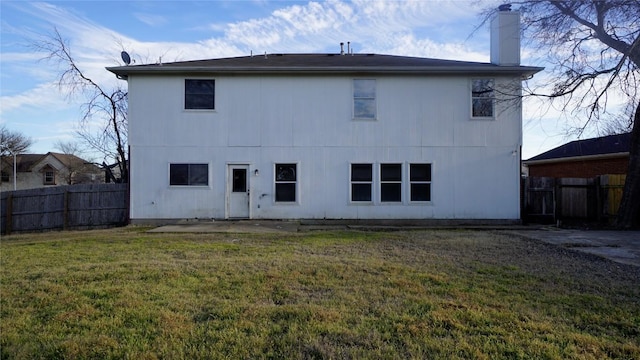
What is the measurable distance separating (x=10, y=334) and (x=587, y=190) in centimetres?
1706

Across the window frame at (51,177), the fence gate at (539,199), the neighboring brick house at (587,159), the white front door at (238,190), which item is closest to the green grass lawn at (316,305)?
the white front door at (238,190)

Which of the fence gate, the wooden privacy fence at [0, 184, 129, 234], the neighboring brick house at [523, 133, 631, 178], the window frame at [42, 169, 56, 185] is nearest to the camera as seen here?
the fence gate

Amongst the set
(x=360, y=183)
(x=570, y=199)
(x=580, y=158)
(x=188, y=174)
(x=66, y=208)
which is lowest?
(x=66, y=208)

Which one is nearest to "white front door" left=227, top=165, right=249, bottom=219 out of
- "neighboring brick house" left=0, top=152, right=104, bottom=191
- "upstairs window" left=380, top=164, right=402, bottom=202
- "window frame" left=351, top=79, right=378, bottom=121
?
"window frame" left=351, top=79, right=378, bottom=121

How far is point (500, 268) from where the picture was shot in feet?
21.6

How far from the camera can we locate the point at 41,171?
48688 mm

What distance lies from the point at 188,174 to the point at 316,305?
1065 cm

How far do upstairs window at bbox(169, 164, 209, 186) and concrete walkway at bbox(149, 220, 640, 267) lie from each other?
1.39m

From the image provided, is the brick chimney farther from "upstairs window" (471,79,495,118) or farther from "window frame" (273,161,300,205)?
"window frame" (273,161,300,205)

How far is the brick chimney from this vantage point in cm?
1438

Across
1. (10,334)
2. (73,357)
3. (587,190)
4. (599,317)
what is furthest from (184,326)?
(587,190)

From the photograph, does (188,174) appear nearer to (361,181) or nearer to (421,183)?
(361,181)

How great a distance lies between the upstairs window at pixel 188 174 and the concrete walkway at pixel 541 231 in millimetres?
1389

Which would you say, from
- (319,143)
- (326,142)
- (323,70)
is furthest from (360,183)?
(323,70)
